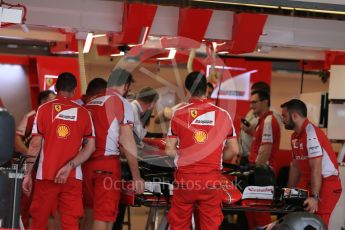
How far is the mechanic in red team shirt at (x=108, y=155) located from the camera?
7.20 m

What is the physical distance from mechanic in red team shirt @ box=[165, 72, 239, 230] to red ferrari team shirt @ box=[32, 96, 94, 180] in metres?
0.87

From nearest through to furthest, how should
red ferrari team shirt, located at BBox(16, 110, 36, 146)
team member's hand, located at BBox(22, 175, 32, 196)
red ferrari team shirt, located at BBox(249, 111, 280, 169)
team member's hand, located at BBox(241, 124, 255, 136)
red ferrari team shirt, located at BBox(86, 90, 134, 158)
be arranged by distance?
team member's hand, located at BBox(22, 175, 32, 196) < red ferrari team shirt, located at BBox(86, 90, 134, 158) < red ferrari team shirt, located at BBox(16, 110, 36, 146) < red ferrari team shirt, located at BBox(249, 111, 280, 169) < team member's hand, located at BBox(241, 124, 255, 136)

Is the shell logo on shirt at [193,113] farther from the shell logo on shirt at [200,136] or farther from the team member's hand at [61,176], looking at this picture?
the team member's hand at [61,176]

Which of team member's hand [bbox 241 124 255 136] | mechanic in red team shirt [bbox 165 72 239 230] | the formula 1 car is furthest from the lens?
team member's hand [bbox 241 124 255 136]

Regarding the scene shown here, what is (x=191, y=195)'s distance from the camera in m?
6.70

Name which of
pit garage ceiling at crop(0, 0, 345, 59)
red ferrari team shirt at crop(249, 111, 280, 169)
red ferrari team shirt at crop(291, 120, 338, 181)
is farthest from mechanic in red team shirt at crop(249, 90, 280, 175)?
red ferrari team shirt at crop(291, 120, 338, 181)

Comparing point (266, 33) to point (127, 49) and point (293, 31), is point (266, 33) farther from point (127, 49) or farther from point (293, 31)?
point (127, 49)

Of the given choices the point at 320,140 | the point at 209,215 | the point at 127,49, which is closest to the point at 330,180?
the point at 320,140

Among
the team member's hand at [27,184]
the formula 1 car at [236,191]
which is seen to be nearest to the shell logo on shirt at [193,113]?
the formula 1 car at [236,191]

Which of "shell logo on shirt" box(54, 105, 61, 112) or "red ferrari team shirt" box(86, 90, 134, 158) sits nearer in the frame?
"shell logo on shirt" box(54, 105, 61, 112)

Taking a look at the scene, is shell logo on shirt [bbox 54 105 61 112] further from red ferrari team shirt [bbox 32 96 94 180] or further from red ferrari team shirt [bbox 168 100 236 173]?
red ferrari team shirt [bbox 168 100 236 173]

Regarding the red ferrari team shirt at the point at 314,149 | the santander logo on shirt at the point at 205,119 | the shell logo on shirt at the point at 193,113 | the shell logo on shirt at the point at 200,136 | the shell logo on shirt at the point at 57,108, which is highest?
the shell logo on shirt at the point at 193,113

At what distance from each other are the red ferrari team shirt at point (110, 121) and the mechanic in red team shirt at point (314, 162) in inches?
64.4

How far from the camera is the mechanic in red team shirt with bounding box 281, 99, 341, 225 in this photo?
735 centimetres
